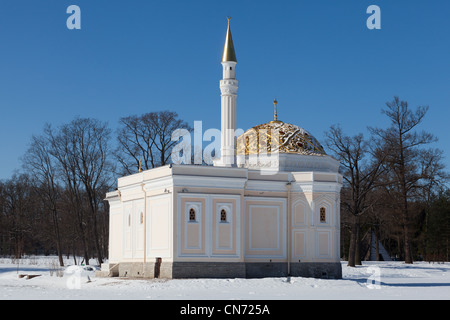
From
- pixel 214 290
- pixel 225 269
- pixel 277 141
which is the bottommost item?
pixel 214 290

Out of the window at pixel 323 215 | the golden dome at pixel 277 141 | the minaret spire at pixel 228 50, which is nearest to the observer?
the window at pixel 323 215

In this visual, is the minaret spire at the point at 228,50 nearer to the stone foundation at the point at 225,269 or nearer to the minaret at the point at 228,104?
the minaret at the point at 228,104

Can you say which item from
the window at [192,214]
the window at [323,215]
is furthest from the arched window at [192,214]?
the window at [323,215]

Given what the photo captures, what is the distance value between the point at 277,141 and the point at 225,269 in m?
8.32

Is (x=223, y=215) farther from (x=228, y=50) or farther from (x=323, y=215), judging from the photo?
(x=228, y=50)

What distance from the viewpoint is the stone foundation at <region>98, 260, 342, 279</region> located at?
31.8m

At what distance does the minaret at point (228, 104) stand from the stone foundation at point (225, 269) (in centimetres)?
581

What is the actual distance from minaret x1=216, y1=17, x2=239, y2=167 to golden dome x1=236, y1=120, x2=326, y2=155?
1.29 meters

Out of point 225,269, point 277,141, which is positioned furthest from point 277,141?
point 225,269

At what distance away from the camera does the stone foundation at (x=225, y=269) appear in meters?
31.8

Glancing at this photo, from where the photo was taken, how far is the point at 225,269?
32.4m

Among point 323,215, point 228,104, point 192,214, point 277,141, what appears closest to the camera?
point 192,214

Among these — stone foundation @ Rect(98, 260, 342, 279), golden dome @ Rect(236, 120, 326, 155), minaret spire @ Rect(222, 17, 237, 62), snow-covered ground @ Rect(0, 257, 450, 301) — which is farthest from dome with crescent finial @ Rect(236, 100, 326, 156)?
snow-covered ground @ Rect(0, 257, 450, 301)
